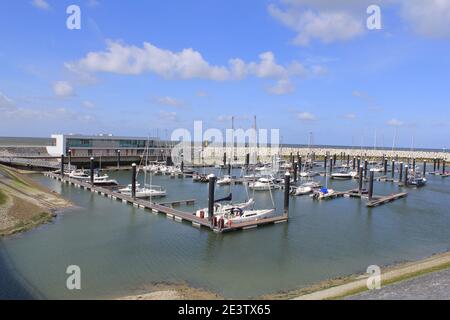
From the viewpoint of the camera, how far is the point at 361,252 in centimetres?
2652

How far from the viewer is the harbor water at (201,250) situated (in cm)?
1932

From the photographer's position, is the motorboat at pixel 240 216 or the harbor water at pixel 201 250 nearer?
the harbor water at pixel 201 250

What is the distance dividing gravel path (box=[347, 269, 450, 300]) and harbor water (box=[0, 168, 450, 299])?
512 cm

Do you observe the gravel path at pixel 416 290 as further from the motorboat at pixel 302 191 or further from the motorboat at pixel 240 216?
the motorboat at pixel 302 191

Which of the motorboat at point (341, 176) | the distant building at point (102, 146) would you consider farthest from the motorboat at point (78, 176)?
the motorboat at point (341, 176)

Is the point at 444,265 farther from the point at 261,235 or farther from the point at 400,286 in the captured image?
the point at 261,235

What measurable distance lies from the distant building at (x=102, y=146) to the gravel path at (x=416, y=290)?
69730 millimetres

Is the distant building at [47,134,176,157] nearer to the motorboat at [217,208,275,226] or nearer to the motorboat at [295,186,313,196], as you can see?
the motorboat at [295,186,313,196]

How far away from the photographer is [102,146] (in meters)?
81.8

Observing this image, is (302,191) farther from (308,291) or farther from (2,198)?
(308,291)

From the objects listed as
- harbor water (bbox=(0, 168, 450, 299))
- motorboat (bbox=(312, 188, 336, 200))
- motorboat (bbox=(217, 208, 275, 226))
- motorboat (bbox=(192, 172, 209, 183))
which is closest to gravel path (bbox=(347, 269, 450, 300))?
harbor water (bbox=(0, 168, 450, 299))

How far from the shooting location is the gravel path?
13.7m

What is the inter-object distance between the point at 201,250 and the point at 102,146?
202ft

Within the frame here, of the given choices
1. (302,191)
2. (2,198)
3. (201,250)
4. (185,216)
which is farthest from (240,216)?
(302,191)
